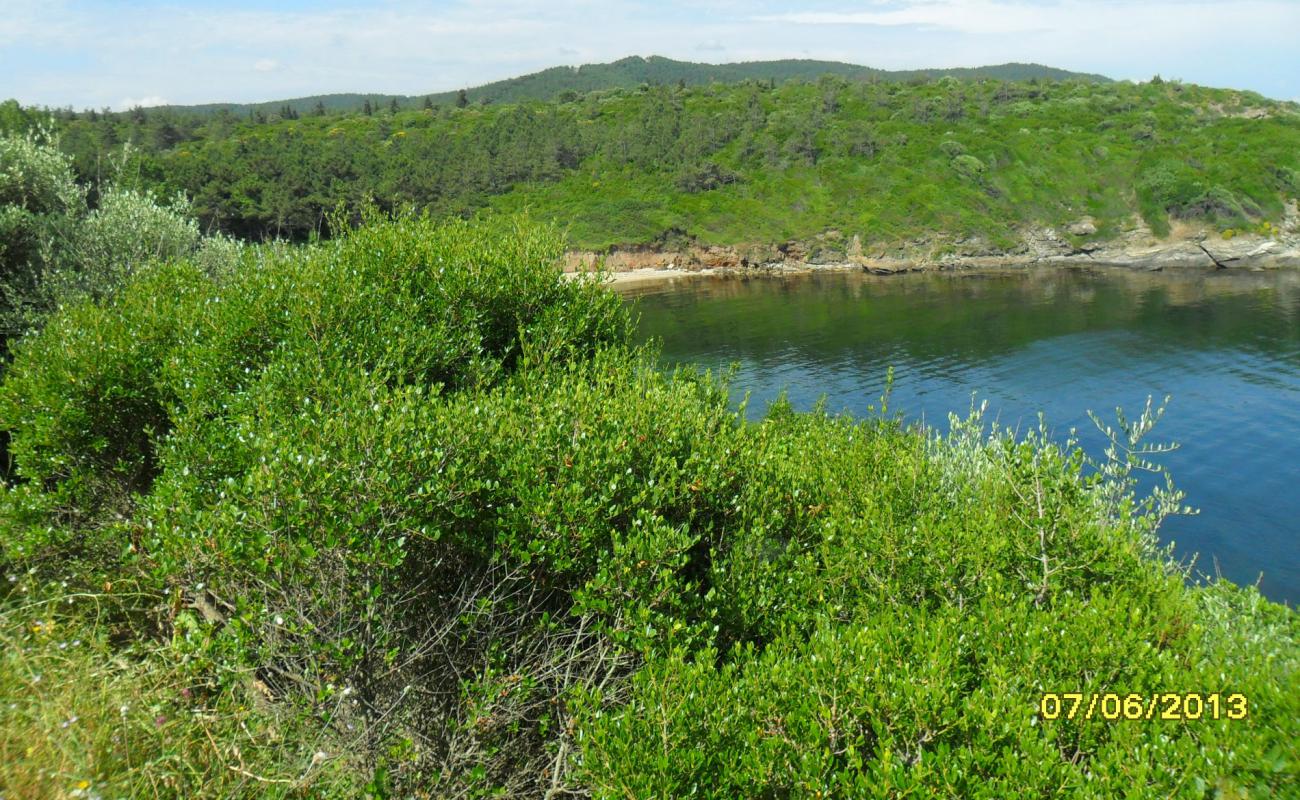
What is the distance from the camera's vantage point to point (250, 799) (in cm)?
662

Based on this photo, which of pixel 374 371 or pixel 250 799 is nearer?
pixel 250 799

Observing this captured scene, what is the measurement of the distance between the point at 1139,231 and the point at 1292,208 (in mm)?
16739

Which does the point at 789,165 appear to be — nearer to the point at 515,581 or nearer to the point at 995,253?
the point at 995,253

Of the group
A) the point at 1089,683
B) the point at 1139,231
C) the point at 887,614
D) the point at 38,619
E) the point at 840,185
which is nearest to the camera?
the point at 1089,683

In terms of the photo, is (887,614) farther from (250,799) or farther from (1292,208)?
(1292,208)

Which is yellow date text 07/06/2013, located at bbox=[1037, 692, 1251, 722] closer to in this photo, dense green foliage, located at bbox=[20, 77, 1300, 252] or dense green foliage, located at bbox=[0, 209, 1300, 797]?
dense green foliage, located at bbox=[0, 209, 1300, 797]

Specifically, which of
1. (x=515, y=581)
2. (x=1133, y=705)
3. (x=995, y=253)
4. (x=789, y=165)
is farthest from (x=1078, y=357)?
(x=789, y=165)

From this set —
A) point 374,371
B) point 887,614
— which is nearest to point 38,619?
point 374,371

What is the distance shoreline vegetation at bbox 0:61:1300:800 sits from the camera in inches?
239

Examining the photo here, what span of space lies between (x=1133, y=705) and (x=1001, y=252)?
106 m

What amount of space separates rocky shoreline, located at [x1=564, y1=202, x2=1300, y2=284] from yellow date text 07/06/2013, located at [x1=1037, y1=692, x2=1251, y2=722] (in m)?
88.8

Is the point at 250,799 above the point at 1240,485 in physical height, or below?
above

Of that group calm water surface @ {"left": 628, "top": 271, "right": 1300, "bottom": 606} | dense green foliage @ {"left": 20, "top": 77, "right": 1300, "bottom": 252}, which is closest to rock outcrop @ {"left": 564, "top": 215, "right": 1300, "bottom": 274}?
dense green foliage @ {"left": 20, "top": 77, "right": 1300, "bottom": 252}

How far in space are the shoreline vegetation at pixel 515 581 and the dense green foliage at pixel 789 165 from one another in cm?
8033
